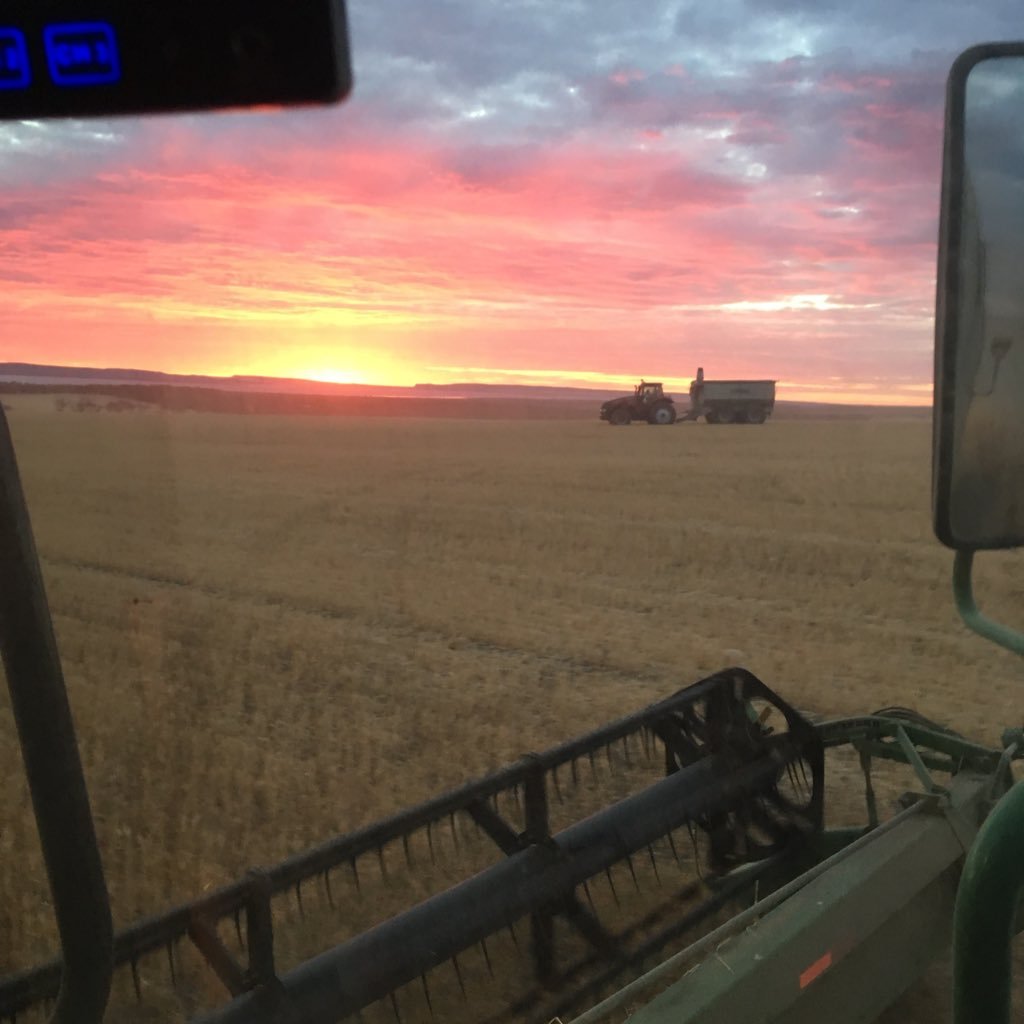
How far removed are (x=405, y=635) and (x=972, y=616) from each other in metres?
5.57

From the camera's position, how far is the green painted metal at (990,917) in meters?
1.02

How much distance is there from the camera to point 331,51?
1.04 m

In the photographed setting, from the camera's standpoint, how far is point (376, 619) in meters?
7.29

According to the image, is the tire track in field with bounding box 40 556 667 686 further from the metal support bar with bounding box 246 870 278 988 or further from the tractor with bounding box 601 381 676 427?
the tractor with bounding box 601 381 676 427

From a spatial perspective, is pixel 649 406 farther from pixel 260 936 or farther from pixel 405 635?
pixel 260 936

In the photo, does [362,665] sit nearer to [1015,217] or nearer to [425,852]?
[425,852]

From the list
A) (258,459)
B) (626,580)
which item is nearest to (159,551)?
(626,580)

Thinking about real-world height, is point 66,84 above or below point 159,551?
above

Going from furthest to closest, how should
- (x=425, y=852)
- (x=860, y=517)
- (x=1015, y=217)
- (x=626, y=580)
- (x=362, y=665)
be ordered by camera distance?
(x=860, y=517) < (x=626, y=580) < (x=362, y=665) < (x=425, y=852) < (x=1015, y=217)

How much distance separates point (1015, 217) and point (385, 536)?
34.1 feet

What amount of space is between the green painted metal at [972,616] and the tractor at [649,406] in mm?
33673

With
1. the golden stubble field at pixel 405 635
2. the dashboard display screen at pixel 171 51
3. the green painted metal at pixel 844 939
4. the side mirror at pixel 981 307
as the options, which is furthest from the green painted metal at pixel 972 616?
the golden stubble field at pixel 405 635

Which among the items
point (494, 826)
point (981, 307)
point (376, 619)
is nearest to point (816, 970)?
point (494, 826)

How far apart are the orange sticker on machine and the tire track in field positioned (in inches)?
147
